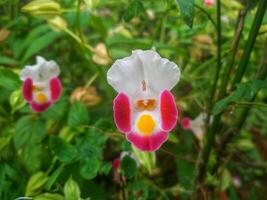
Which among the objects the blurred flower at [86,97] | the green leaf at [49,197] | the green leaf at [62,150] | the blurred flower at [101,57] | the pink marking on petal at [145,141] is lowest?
the blurred flower at [86,97]

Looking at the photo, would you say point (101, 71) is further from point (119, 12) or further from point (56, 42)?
point (119, 12)

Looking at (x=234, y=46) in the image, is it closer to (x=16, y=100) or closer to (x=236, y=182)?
(x=16, y=100)

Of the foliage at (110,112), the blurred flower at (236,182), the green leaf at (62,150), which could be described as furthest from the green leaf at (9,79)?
the blurred flower at (236,182)

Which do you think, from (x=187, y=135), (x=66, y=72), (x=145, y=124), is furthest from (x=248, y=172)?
(x=145, y=124)

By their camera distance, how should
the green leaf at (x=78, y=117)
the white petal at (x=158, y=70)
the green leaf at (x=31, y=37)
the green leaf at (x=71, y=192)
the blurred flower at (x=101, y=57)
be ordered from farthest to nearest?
the green leaf at (x=31, y=37) → the blurred flower at (x=101, y=57) → the green leaf at (x=78, y=117) → the green leaf at (x=71, y=192) → the white petal at (x=158, y=70)

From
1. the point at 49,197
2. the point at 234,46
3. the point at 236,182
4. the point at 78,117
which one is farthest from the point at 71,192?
the point at 236,182

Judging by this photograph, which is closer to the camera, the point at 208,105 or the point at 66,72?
the point at 208,105

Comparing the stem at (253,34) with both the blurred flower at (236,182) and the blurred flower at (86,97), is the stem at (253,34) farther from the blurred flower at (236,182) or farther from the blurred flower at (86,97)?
the blurred flower at (236,182)
